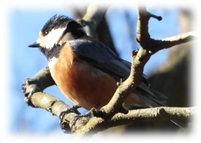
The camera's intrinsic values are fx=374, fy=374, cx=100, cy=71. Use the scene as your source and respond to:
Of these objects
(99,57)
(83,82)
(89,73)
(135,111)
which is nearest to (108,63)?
(99,57)

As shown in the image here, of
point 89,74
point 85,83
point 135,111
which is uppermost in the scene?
point 89,74

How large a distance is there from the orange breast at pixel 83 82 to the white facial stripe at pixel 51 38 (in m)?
0.51

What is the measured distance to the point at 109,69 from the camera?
425cm

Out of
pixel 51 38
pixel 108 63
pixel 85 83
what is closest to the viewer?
pixel 85 83

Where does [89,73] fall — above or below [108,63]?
below

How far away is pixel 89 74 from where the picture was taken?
13.3ft

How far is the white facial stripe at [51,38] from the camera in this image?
4.66 meters

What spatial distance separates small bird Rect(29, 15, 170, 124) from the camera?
4.04m

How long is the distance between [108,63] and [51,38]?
86 cm

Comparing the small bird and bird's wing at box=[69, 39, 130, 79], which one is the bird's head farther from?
bird's wing at box=[69, 39, 130, 79]

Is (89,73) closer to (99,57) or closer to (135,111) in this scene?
(99,57)

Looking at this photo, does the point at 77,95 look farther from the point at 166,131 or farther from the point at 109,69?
the point at 166,131

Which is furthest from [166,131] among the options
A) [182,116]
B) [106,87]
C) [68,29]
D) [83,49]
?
[182,116]

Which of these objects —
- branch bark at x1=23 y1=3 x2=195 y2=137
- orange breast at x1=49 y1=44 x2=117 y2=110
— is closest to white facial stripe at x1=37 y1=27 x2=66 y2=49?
orange breast at x1=49 y1=44 x2=117 y2=110
